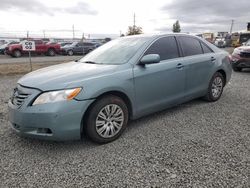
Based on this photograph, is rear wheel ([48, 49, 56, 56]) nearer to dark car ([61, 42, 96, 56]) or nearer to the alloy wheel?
dark car ([61, 42, 96, 56])

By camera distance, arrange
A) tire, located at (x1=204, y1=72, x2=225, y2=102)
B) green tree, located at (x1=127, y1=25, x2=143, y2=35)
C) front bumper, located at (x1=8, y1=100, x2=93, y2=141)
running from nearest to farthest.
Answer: front bumper, located at (x1=8, y1=100, x2=93, y2=141), tire, located at (x1=204, y1=72, x2=225, y2=102), green tree, located at (x1=127, y1=25, x2=143, y2=35)

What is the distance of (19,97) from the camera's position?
2.91 metres

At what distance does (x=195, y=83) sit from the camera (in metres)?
4.30

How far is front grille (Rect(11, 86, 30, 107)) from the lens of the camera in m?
2.82

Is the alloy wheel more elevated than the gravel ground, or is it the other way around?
the alloy wheel

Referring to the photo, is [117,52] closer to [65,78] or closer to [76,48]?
[65,78]

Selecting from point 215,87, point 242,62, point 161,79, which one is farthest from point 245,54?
point 161,79

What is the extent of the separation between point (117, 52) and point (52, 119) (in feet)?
5.52

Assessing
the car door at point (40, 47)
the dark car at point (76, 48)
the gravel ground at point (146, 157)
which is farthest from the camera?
the dark car at point (76, 48)

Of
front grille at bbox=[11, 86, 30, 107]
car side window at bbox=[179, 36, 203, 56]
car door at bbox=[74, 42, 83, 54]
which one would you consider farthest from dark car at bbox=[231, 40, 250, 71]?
car door at bbox=[74, 42, 83, 54]

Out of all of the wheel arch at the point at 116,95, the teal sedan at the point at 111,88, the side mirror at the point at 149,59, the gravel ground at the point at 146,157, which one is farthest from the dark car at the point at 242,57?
the wheel arch at the point at 116,95

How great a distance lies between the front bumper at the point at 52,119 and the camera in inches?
105

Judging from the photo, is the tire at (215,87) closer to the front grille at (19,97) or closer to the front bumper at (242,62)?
the front grille at (19,97)

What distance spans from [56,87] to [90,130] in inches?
28.5
